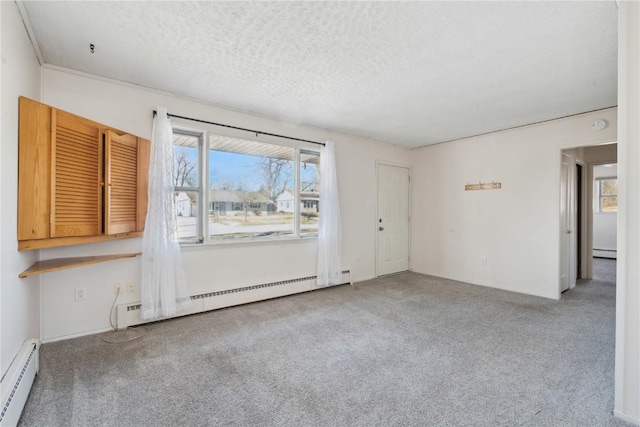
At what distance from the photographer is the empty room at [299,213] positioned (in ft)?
5.82

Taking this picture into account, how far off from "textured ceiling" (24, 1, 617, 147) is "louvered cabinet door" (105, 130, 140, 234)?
0.69 meters

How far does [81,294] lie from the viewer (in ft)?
8.95

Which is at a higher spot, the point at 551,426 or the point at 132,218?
the point at 132,218

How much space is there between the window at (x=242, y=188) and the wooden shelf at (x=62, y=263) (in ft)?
2.52

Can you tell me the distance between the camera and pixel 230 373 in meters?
2.15

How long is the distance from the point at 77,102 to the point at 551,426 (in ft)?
14.6

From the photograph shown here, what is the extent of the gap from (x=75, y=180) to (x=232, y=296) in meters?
2.06

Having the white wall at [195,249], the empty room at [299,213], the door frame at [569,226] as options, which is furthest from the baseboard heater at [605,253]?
the white wall at [195,249]

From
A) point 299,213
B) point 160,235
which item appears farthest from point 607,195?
point 160,235

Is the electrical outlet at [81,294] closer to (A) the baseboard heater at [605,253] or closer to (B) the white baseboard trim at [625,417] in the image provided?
(B) the white baseboard trim at [625,417]

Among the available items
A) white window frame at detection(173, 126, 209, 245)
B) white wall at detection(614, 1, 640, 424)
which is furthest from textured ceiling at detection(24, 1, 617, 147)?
white window frame at detection(173, 126, 209, 245)

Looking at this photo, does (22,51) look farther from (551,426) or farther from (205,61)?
(551,426)

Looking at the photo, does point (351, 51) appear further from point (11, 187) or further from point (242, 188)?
point (11, 187)

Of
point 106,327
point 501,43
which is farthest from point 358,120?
point 106,327
